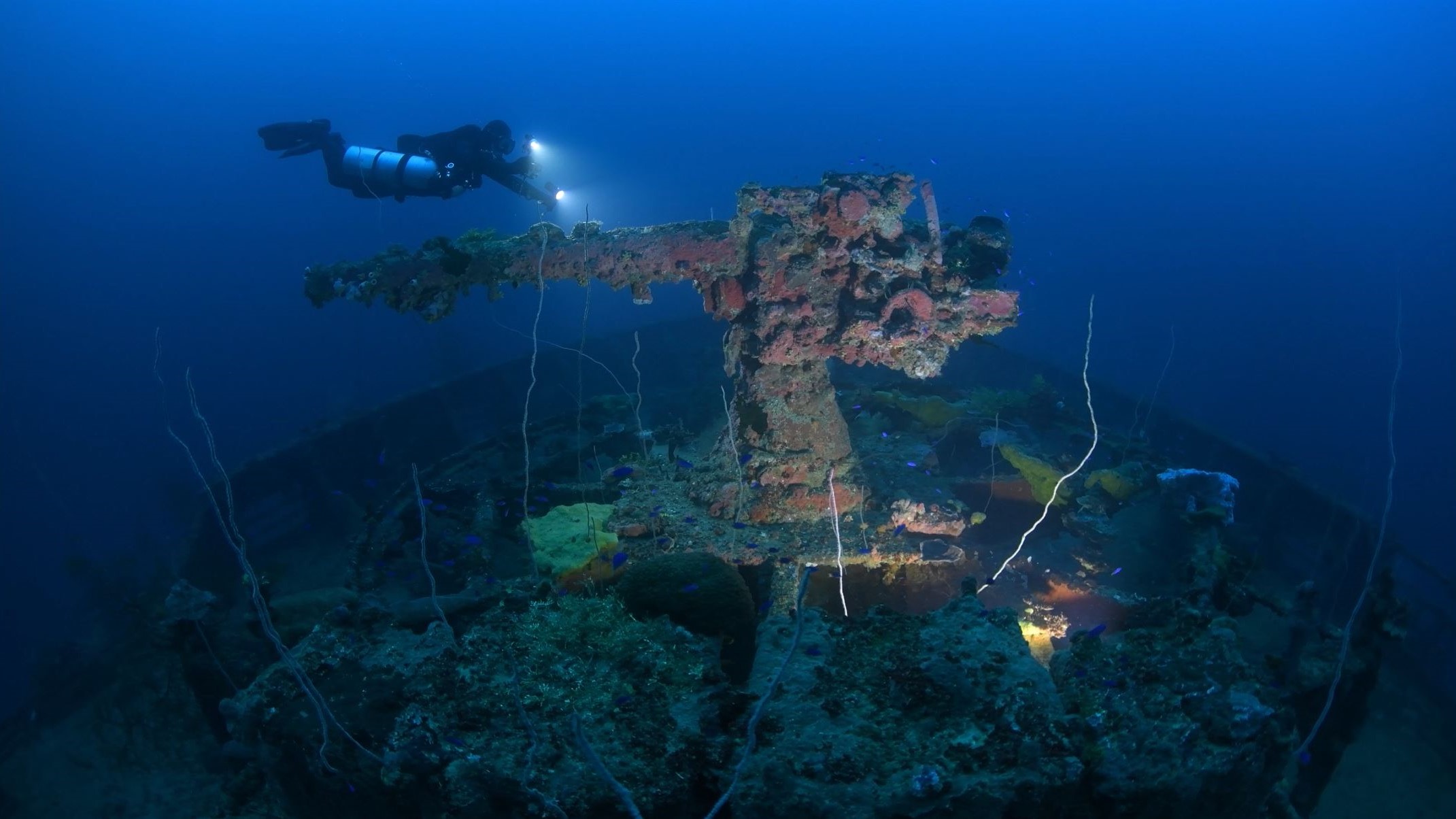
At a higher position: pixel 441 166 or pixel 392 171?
pixel 441 166

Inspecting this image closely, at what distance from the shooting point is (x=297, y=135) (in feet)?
39.8

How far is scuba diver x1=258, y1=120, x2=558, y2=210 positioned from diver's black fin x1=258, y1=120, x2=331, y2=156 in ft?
5.41

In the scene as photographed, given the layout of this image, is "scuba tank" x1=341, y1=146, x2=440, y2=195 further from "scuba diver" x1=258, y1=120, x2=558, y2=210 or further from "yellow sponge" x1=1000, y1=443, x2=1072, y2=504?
"yellow sponge" x1=1000, y1=443, x2=1072, y2=504

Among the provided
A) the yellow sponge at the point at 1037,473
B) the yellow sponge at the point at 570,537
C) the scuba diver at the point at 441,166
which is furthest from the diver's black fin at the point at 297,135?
the yellow sponge at the point at 1037,473

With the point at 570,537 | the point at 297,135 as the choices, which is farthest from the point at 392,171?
the point at 570,537

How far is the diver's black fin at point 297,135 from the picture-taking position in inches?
470

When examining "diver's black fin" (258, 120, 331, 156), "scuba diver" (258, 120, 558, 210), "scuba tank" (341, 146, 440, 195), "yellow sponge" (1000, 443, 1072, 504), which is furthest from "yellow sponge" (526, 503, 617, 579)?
"diver's black fin" (258, 120, 331, 156)

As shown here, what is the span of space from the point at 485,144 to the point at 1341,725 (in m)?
12.3

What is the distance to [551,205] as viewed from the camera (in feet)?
34.2

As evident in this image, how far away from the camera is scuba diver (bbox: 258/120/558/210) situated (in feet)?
32.7

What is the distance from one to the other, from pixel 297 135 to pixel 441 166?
4.58m

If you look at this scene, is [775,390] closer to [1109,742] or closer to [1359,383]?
[1109,742]

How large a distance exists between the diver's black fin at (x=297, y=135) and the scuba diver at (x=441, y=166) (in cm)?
165

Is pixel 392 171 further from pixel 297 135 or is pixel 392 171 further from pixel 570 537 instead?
pixel 570 537
